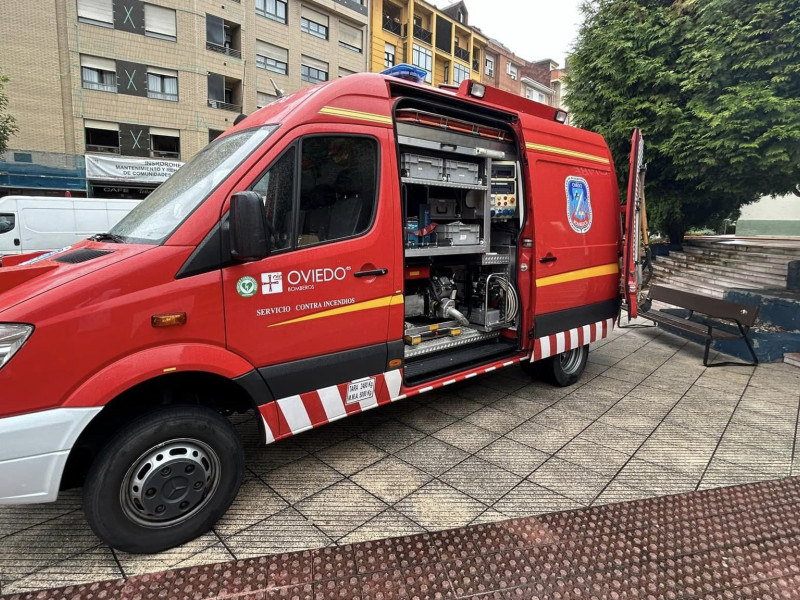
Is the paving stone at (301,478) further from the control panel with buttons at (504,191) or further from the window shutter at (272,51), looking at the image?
the window shutter at (272,51)

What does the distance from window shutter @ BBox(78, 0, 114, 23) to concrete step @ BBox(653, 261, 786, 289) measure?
21940 mm

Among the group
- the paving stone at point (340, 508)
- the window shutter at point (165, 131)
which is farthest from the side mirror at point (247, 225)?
the window shutter at point (165, 131)

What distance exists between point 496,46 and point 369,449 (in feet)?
134

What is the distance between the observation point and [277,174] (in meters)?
2.88

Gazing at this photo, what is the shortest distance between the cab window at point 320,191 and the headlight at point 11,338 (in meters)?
1.25

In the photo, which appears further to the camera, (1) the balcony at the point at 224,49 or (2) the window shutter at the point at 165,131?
(1) the balcony at the point at 224,49

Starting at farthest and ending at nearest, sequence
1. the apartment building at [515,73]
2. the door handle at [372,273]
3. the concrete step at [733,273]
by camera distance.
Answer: the apartment building at [515,73]
the concrete step at [733,273]
the door handle at [372,273]

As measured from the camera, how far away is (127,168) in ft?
63.0

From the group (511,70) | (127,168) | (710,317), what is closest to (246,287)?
(710,317)

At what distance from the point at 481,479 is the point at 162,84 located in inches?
881

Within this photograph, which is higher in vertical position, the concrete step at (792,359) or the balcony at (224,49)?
the balcony at (224,49)

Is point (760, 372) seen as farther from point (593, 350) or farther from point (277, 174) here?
point (277, 174)

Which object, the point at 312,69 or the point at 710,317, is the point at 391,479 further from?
the point at 312,69

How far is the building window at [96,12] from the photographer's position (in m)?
18.4
